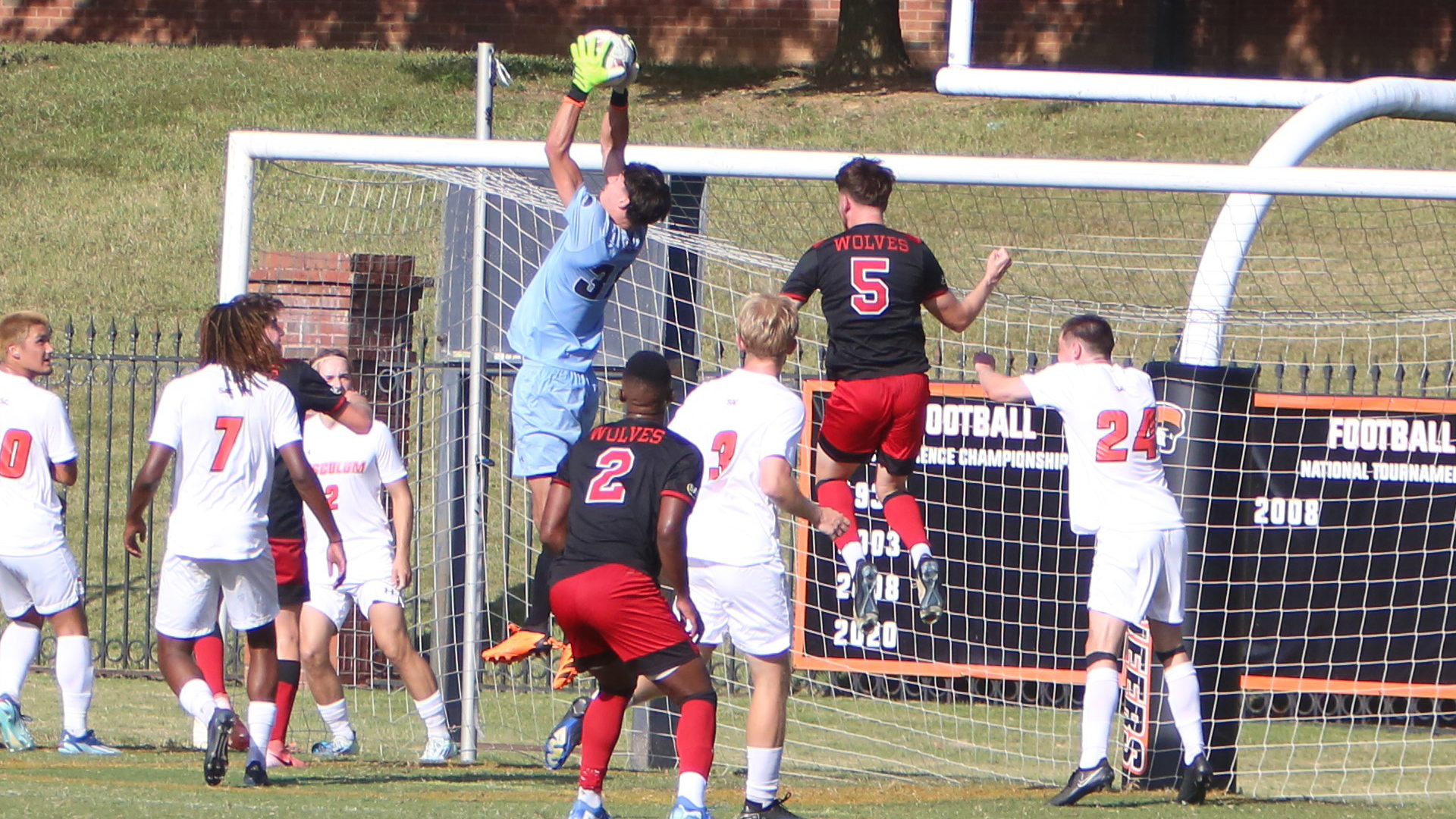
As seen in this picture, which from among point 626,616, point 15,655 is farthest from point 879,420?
point 15,655

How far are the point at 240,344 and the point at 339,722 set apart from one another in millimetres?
2503

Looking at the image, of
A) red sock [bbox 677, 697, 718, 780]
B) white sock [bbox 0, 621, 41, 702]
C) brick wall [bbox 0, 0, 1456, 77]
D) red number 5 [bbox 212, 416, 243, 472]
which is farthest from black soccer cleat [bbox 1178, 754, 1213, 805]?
brick wall [bbox 0, 0, 1456, 77]

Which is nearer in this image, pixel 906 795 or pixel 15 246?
pixel 906 795

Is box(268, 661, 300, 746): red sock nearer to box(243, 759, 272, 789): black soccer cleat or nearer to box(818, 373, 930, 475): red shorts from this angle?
box(243, 759, 272, 789): black soccer cleat

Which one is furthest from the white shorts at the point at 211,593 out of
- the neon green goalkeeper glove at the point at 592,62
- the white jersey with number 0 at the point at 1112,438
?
the white jersey with number 0 at the point at 1112,438

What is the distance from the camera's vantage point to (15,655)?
7918 millimetres

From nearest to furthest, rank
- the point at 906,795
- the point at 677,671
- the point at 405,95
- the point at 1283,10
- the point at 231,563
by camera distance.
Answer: the point at 677,671
the point at 231,563
the point at 906,795
the point at 405,95
the point at 1283,10

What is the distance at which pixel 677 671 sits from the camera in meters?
5.54

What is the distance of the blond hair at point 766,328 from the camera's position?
6074 millimetres

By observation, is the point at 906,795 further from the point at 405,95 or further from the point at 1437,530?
the point at 405,95

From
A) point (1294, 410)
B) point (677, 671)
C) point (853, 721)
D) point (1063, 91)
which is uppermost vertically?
point (1063, 91)

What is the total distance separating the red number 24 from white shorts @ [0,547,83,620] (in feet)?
15.2

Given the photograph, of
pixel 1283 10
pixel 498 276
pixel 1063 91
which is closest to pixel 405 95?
pixel 1283 10

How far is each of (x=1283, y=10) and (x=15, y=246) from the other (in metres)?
18.1
